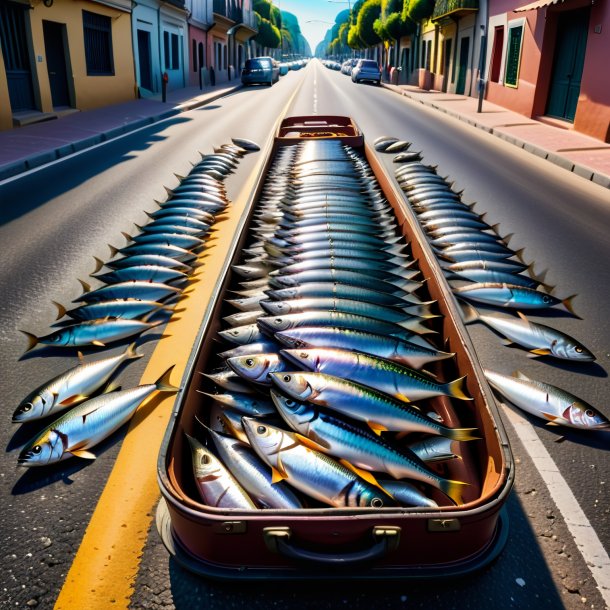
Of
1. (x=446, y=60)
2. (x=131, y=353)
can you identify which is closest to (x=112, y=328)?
(x=131, y=353)

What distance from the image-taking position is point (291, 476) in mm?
2410

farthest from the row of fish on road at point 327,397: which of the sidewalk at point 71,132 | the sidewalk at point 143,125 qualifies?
the sidewalk at point 71,132

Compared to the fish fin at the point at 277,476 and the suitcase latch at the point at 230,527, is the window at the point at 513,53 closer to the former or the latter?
the fish fin at the point at 277,476

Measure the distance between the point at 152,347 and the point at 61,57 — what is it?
2017 centimetres

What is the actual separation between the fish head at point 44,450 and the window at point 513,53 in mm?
24203

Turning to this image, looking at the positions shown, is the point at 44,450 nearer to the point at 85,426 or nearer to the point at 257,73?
the point at 85,426

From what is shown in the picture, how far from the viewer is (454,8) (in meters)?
30.4

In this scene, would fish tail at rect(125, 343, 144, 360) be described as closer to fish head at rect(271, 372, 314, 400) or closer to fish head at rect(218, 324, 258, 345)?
fish head at rect(218, 324, 258, 345)

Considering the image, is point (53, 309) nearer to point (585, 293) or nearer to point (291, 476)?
point (291, 476)

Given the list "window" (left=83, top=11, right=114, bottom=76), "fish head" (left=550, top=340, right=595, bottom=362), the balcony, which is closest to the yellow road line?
"fish head" (left=550, top=340, right=595, bottom=362)

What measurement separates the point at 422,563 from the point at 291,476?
2.08 ft

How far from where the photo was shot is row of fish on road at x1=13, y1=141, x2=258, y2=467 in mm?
3172

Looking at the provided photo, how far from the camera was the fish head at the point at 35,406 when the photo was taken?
329cm

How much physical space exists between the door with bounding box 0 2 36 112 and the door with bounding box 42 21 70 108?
83.4 inches
